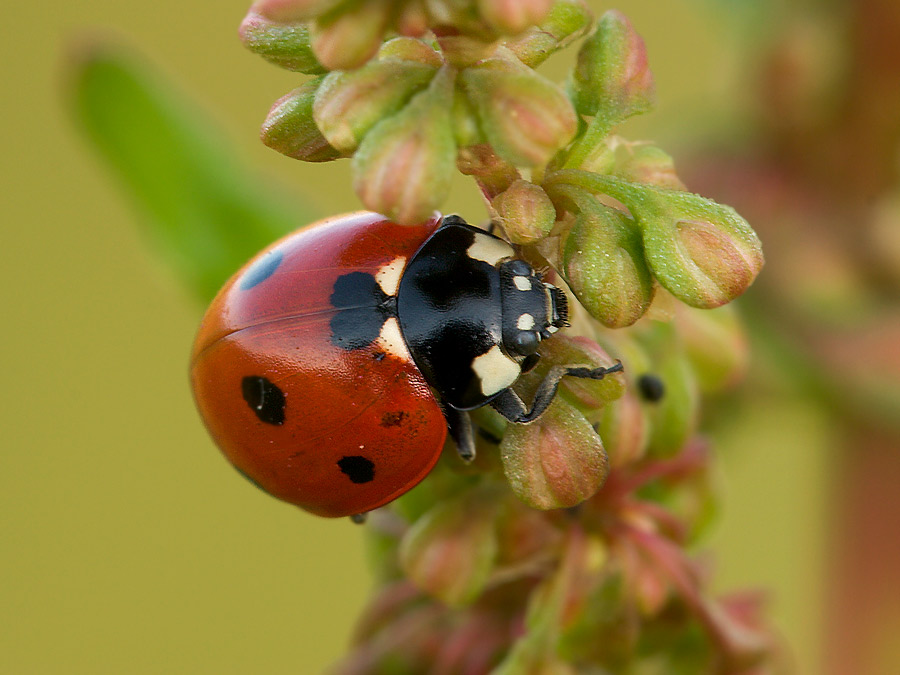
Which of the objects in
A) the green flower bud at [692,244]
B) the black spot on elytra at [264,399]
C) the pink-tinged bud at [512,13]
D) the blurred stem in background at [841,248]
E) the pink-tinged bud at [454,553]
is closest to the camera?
the pink-tinged bud at [512,13]

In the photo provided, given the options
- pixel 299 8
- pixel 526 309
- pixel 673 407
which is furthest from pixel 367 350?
pixel 299 8

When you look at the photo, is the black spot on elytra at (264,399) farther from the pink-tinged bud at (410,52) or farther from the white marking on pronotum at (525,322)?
the pink-tinged bud at (410,52)

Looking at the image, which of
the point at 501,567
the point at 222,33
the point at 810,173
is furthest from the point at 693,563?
the point at 222,33

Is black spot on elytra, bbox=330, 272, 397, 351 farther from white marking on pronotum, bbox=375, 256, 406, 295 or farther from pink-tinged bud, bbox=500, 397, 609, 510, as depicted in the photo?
pink-tinged bud, bbox=500, 397, 609, 510

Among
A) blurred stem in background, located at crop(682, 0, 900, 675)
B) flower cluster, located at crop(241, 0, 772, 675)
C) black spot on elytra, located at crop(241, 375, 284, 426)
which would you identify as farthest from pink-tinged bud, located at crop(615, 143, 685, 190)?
blurred stem in background, located at crop(682, 0, 900, 675)

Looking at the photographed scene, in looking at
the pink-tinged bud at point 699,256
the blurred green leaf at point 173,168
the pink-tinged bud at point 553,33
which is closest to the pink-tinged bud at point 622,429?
the pink-tinged bud at point 699,256
